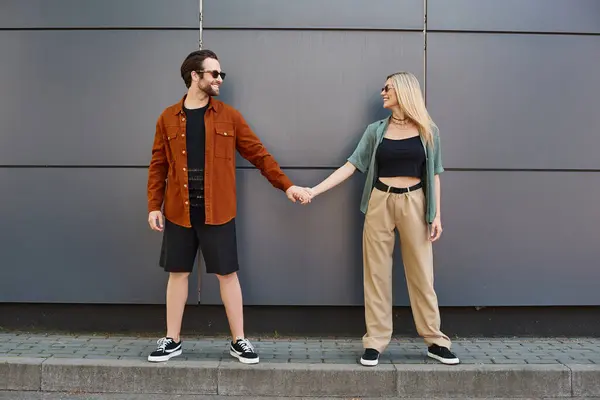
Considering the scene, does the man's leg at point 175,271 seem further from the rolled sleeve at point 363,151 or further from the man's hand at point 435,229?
the man's hand at point 435,229

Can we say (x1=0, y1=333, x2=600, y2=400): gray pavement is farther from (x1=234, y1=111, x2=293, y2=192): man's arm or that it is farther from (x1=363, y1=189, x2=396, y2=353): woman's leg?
(x1=234, y1=111, x2=293, y2=192): man's arm

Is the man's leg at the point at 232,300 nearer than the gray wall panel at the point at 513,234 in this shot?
Yes

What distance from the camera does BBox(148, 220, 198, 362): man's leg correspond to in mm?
3844

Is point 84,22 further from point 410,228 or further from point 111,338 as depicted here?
point 410,228

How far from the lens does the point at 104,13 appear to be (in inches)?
181

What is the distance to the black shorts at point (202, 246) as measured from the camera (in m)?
3.80

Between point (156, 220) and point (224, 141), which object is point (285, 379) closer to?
point (156, 220)

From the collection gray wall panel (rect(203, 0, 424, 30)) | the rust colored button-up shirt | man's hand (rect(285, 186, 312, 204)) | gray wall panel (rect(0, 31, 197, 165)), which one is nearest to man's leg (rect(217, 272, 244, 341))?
the rust colored button-up shirt

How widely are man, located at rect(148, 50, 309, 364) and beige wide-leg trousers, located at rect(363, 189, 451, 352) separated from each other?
2.03ft

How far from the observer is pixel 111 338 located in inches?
179

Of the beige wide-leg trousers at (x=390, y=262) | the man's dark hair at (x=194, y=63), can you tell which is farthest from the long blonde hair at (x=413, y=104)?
the man's dark hair at (x=194, y=63)

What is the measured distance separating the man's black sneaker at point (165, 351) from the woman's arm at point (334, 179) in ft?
5.21

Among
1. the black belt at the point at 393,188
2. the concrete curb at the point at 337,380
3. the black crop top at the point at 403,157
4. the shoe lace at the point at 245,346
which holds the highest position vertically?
the black crop top at the point at 403,157

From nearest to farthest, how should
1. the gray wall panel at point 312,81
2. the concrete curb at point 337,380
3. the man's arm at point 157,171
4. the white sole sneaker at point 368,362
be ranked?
the concrete curb at point 337,380 → the white sole sneaker at point 368,362 → the man's arm at point 157,171 → the gray wall panel at point 312,81
